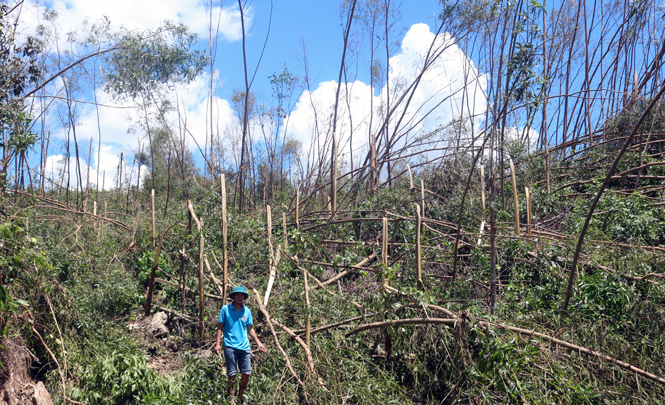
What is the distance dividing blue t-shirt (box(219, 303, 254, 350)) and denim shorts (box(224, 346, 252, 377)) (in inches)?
2.0

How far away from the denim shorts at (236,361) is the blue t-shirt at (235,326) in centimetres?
5

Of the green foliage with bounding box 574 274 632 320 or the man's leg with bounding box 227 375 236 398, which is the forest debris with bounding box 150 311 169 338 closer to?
the man's leg with bounding box 227 375 236 398

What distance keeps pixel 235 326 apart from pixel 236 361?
1.02 ft

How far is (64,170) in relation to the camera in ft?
47.4

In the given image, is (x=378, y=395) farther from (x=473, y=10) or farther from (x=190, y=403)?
(x=473, y=10)

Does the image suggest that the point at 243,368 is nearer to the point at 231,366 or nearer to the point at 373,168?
the point at 231,366

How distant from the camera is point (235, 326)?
399 centimetres

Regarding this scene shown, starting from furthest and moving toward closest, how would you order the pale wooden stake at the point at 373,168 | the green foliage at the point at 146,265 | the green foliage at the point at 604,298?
the pale wooden stake at the point at 373,168
the green foliage at the point at 146,265
the green foliage at the point at 604,298

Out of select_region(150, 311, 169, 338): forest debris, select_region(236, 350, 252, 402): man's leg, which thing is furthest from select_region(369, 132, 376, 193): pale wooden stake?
select_region(236, 350, 252, 402): man's leg

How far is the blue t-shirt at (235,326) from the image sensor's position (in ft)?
12.9

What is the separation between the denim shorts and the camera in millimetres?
3924

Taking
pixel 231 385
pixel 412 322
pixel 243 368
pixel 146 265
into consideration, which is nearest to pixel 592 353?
pixel 412 322

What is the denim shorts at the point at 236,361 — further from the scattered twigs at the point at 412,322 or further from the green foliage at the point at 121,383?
the scattered twigs at the point at 412,322

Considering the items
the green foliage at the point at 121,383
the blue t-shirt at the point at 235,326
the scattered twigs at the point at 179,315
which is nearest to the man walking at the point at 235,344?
the blue t-shirt at the point at 235,326
